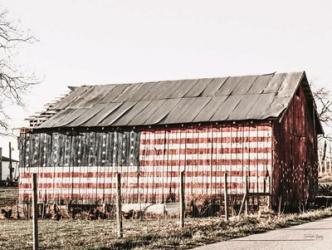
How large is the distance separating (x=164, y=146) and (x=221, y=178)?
2926mm

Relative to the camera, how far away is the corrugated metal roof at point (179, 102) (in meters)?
28.0

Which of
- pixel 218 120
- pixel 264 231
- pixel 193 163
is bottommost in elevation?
pixel 264 231

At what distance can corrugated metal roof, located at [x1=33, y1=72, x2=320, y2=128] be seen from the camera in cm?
2804

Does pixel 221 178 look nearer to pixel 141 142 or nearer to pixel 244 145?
pixel 244 145

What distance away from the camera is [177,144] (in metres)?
28.1

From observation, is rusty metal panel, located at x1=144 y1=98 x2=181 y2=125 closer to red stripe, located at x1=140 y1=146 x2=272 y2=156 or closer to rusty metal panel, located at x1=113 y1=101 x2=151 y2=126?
rusty metal panel, located at x1=113 y1=101 x2=151 y2=126

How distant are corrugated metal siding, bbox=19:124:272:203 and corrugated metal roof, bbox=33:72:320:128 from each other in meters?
0.56

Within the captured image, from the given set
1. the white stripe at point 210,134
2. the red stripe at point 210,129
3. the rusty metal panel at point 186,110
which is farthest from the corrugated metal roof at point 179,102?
the white stripe at point 210,134

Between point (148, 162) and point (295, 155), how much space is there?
7.15m

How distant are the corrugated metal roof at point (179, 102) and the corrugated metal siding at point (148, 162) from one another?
22.1 inches

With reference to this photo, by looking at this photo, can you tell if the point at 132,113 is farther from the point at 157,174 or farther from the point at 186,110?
the point at 157,174

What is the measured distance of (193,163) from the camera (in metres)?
27.8

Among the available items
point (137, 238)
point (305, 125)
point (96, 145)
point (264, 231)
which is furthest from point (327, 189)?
point (137, 238)

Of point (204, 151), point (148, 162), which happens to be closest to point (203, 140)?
point (204, 151)
